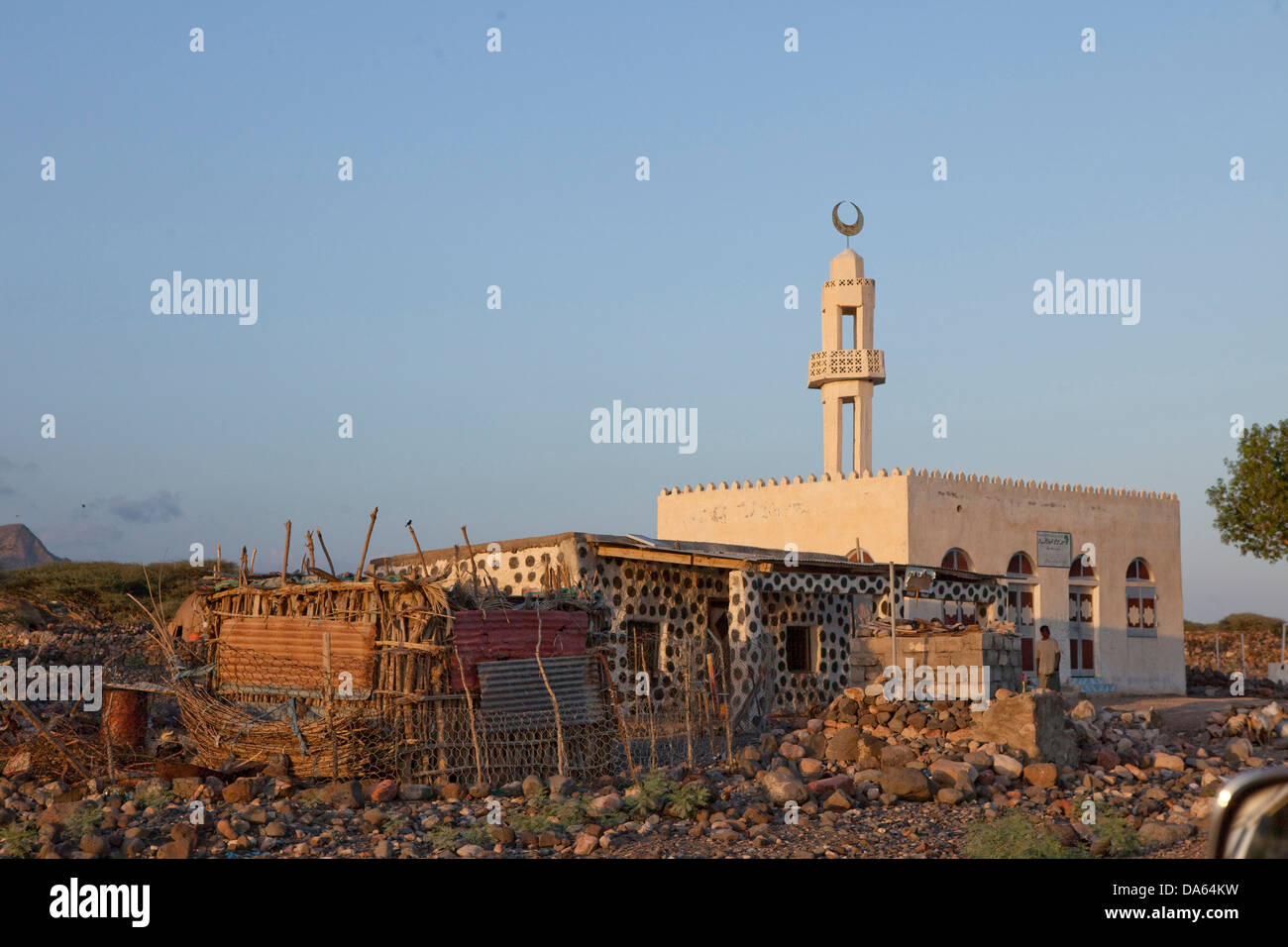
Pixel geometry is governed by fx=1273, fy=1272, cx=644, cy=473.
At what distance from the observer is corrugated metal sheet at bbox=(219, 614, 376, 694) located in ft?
42.5

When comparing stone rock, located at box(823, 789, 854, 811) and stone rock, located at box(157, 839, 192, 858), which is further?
stone rock, located at box(823, 789, 854, 811)

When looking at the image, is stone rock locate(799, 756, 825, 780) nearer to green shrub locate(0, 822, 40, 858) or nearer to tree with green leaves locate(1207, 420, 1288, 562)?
green shrub locate(0, 822, 40, 858)

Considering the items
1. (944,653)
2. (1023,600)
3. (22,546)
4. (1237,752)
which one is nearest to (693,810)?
(944,653)

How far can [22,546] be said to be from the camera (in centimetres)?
8194

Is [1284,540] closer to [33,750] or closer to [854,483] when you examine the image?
[854,483]

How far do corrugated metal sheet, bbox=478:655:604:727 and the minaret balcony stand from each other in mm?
20560

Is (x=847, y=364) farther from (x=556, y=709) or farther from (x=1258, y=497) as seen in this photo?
(x=556, y=709)

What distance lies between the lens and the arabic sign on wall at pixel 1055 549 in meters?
30.4

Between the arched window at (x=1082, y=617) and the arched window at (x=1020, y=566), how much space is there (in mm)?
1220

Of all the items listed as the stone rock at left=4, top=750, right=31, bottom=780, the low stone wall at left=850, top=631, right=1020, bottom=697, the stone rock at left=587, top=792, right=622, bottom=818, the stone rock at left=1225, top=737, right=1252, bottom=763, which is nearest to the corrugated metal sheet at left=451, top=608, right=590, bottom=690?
the stone rock at left=587, top=792, right=622, bottom=818

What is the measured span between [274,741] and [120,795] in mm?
1531
